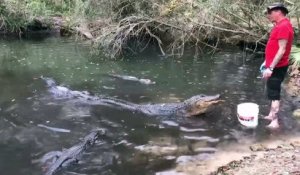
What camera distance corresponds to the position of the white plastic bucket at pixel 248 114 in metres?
6.89

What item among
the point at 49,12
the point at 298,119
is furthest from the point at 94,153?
the point at 49,12

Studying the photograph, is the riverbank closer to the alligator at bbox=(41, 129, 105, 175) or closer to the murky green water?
the murky green water

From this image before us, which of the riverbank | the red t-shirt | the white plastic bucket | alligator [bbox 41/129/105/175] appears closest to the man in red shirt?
the red t-shirt

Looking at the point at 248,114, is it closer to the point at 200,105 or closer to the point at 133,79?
the point at 200,105

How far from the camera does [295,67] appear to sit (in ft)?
35.0

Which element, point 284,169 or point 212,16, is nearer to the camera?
point 284,169

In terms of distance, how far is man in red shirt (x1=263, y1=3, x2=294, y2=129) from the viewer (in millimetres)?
6203

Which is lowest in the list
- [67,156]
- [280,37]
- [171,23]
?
[67,156]

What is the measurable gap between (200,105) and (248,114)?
3.15 ft

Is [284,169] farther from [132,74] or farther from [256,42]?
[256,42]

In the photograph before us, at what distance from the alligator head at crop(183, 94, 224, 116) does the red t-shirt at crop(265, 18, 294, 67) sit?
4.45ft

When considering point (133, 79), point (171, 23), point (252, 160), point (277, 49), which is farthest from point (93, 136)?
point (171, 23)

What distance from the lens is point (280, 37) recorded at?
6211 millimetres

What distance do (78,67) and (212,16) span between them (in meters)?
4.30
